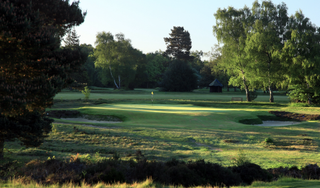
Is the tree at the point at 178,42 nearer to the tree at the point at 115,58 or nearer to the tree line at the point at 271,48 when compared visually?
the tree at the point at 115,58

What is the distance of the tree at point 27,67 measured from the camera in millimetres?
7887

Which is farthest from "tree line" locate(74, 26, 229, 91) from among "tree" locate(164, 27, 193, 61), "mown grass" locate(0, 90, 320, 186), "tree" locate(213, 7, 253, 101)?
"mown grass" locate(0, 90, 320, 186)

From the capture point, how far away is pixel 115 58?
8225cm

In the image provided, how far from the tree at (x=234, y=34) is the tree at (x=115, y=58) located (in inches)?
1642

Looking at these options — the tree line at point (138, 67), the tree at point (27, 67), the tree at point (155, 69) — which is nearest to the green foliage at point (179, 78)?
the tree line at point (138, 67)

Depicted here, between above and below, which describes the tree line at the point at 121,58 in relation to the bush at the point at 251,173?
above

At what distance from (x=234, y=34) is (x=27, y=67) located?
4069 centimetres

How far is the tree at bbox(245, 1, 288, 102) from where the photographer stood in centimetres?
3884

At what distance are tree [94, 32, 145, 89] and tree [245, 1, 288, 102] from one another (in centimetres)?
4752

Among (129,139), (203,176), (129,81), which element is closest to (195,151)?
(129,139)

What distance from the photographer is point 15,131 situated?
9312 mm

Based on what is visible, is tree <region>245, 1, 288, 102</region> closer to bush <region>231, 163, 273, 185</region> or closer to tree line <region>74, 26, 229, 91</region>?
tree line <region>74, 26, 229, 91</region>

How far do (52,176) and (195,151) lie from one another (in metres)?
6.87

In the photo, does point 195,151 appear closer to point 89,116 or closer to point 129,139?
point 129,139
